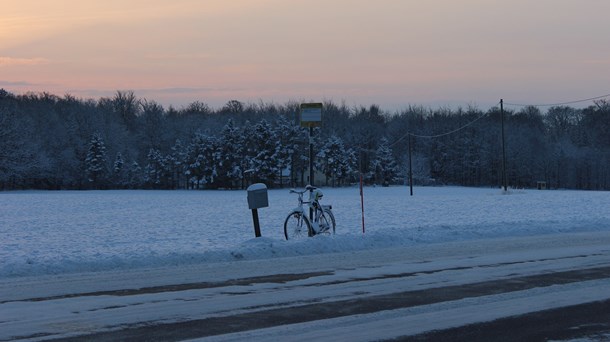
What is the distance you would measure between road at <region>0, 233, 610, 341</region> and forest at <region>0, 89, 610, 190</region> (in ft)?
267

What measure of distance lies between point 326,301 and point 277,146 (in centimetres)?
8803

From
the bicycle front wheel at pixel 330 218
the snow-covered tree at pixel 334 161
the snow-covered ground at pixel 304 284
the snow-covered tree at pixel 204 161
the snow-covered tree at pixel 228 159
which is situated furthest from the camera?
the snow-covered tree at pixel 334 161

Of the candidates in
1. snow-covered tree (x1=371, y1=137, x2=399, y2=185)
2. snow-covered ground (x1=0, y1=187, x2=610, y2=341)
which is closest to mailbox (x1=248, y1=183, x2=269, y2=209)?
snow-covered ground (x1=0, y1=187, x2=610, y2=341)

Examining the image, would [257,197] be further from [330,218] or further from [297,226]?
[330,218]

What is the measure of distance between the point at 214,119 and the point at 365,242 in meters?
119

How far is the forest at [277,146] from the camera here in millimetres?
96375

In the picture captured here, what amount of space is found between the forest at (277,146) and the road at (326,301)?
267ft

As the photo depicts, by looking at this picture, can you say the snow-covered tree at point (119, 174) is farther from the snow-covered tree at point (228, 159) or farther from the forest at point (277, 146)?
the snow-covered tree at point (228, 159)

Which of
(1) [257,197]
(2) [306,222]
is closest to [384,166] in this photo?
(2) [306,222]

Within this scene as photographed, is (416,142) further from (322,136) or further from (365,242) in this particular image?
(365,242)

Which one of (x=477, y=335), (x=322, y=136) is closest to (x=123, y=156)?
(x=322, y=136)

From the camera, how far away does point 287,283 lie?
30.6 ft

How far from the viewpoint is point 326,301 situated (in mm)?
8023

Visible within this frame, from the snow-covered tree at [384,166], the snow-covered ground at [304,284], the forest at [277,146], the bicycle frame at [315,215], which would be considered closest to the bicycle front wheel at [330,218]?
the bicycle frame at [315,215]
